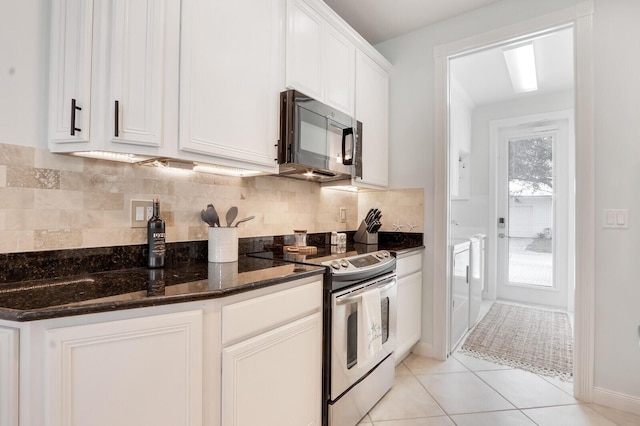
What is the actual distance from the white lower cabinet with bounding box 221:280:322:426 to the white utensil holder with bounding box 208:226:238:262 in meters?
0.47

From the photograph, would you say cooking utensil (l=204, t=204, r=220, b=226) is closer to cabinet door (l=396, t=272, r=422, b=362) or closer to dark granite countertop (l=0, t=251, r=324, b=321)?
dark granite countertop (l=0, t=251, r=324, b=321)

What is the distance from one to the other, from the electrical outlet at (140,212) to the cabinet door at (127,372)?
668 millimetres

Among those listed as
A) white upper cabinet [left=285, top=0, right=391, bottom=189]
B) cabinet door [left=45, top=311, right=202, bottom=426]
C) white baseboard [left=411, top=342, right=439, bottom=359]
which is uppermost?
white upper cabinet [left=285, top=0, right=391, bottom=189]

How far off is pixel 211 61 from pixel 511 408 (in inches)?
102

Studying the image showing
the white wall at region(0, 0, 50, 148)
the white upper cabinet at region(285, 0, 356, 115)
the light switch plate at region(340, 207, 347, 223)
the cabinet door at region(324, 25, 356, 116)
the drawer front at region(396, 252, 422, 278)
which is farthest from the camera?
the light switch plate at region(340, 207, 347, 223)

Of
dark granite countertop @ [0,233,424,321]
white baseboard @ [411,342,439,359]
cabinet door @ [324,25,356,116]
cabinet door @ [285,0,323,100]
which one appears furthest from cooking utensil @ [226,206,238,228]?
white baseboard @ [411,342,439,359]

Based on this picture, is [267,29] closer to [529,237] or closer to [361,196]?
[361,196]

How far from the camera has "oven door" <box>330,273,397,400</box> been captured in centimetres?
160

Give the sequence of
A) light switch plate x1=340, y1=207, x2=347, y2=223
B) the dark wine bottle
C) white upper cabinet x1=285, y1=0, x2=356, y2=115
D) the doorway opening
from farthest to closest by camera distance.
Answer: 1. the doorway opening
2. light switch plate x1=340, y1=207, x2=347, y2=223
3. white upper cabinet x1=285, y1=0, x2=356, y2=115
4. the dark wine bottle

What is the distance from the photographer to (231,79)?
153 cm

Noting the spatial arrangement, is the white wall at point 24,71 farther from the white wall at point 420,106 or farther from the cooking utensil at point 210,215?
the white wall at point 420,106

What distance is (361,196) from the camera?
123 inches

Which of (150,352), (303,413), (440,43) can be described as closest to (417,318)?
(303,413)

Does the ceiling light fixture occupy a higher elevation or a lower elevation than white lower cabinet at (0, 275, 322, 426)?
higher
